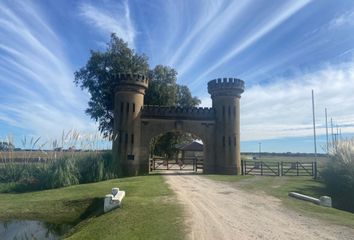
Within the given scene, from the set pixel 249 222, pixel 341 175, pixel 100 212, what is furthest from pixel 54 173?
pixel 341 175

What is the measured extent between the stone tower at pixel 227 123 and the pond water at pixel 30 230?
16335 millimetres

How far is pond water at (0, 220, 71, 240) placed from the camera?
31.7 feet

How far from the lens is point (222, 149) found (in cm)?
2547

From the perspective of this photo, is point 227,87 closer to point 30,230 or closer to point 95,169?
point 95,169

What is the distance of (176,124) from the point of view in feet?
82.8

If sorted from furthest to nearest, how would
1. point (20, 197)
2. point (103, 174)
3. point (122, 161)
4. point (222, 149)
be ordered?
1. point (222, 149)
2. point (122, 161)
3. point (103, 174)
4. point (20, 197)

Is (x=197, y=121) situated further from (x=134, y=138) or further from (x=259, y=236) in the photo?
(x=259, y=236)

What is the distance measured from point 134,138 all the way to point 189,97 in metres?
14.5

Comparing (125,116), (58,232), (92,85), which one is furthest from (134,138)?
(58,232)

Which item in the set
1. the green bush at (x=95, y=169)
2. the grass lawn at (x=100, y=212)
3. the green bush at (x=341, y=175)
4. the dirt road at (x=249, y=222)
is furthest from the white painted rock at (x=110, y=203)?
the green bush at (x=341, y=175)

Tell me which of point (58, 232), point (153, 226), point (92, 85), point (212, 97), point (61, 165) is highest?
point (92, 85)

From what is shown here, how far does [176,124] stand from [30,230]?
A: 1609cm

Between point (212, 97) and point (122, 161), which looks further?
Answer: point (212, 97)

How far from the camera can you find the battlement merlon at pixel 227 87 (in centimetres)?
2594
